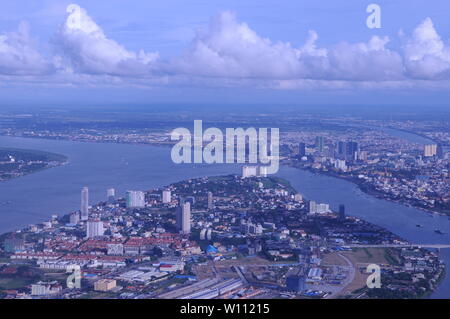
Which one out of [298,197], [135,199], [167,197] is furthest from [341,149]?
[135,199]

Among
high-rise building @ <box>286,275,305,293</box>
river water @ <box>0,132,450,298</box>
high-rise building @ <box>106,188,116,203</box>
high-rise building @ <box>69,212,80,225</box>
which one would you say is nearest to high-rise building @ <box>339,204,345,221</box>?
river water @ <box>0,132,450,298</box>

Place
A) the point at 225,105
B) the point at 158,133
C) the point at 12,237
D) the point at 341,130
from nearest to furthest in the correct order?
the point at 12,237, the point at 225,105, the point at 158,133, the point at 341,130

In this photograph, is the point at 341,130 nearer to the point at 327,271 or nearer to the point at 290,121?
the point at 290,121

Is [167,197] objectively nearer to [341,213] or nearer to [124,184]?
[124,184]

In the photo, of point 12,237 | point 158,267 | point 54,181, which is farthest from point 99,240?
point 54,181

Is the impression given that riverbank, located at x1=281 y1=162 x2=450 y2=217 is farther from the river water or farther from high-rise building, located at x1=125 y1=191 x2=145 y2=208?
high-rise building, located at x1=125 y1=191 x2=145 y2=208

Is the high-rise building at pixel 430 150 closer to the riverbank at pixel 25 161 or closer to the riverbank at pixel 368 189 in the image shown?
the riverbank at pixel 368 189
